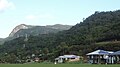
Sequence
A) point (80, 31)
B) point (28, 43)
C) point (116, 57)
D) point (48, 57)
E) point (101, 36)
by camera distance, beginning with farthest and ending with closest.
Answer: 1. point (28, 43)
2. point (80, 31)
3. point (101, 36)
4. point (48, 57)
5. point (116, 57)

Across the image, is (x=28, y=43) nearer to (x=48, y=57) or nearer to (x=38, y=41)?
(x=38, y=41)

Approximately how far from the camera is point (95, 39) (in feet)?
316

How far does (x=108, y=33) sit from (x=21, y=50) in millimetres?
37782

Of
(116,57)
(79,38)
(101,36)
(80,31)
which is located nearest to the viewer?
(116,57)

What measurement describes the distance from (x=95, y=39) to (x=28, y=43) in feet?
138

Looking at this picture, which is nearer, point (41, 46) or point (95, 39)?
point (95, 39)

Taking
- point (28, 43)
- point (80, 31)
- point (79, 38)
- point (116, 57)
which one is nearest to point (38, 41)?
point (28, 43)

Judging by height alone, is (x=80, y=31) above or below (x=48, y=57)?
above

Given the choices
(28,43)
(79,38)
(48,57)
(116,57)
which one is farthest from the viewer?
(28,43)

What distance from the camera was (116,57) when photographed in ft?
176

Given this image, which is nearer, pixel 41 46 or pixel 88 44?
pixel 88 44

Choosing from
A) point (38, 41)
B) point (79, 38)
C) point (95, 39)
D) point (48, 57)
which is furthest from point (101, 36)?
point (38, 41)

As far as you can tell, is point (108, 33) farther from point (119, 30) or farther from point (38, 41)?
point (38, 41)

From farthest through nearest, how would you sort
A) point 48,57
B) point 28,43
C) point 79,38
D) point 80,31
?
point 28,43 → point 80,31 → point 79,38 → point 48,57
